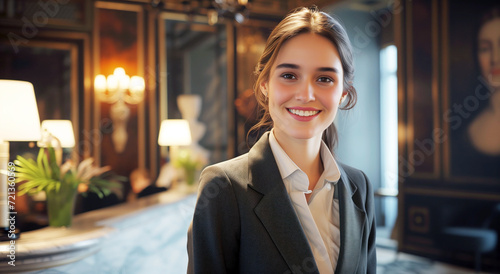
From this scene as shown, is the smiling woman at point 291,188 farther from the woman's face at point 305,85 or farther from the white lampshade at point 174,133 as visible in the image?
the white lampshade at point 174,133

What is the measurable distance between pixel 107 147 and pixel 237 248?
17.5 ft

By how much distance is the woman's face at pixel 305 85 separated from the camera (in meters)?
0.80

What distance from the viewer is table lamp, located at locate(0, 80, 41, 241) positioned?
64.1 inches

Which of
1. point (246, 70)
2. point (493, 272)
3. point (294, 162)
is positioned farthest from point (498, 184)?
point (294, 162)

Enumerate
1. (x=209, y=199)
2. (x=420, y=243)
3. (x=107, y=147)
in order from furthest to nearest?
(x=107, y=147) < (x=420, y=243) < (x=209, y=199)

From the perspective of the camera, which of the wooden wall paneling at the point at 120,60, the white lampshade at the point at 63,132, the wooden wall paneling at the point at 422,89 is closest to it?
the white lampshade at the point at 63,132

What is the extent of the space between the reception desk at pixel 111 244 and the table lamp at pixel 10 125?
12 centimetres

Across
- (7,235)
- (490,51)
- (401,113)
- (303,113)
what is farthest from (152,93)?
(303,113)

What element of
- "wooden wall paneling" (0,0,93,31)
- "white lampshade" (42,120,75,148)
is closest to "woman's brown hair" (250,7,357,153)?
"white lampshade" (42,120,75,148)

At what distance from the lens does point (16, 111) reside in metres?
1.66

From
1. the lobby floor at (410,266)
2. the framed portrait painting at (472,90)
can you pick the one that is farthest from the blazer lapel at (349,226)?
the framed portrait painting at (472,90)

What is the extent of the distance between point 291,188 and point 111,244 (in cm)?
129

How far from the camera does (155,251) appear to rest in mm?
2084

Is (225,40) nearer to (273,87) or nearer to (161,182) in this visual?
(161,182)
